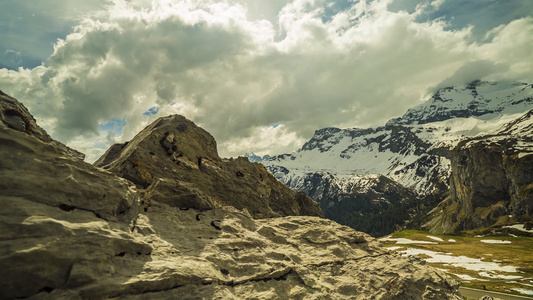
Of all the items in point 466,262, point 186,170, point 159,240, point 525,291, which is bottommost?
point 466,262

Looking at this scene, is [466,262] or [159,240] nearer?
[159,240]

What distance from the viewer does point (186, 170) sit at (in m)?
24.9

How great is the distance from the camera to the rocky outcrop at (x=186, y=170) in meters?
20.6

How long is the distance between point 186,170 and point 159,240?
1042 cm

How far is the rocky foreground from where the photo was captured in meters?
10.6

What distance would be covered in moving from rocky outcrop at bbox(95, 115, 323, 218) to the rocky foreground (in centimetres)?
11

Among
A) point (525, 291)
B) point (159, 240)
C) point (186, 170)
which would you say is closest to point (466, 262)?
point (525, 291)

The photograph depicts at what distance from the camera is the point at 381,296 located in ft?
60.7

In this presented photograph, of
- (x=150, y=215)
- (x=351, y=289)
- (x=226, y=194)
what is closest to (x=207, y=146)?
(x=226, y=194)

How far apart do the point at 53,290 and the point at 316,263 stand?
15536mm

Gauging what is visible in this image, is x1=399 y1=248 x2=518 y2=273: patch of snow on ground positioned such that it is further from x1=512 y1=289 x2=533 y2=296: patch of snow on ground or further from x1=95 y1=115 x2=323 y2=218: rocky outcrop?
x1=95 y1=115 x2=323 y2=218: rocky outcrop

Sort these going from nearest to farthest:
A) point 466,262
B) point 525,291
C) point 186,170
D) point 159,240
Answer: point 159,240
point 186,170
point 525,291
point 466,262

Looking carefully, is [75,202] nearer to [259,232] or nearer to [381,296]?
[259,232]

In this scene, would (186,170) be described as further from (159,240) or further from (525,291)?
(525,291)
